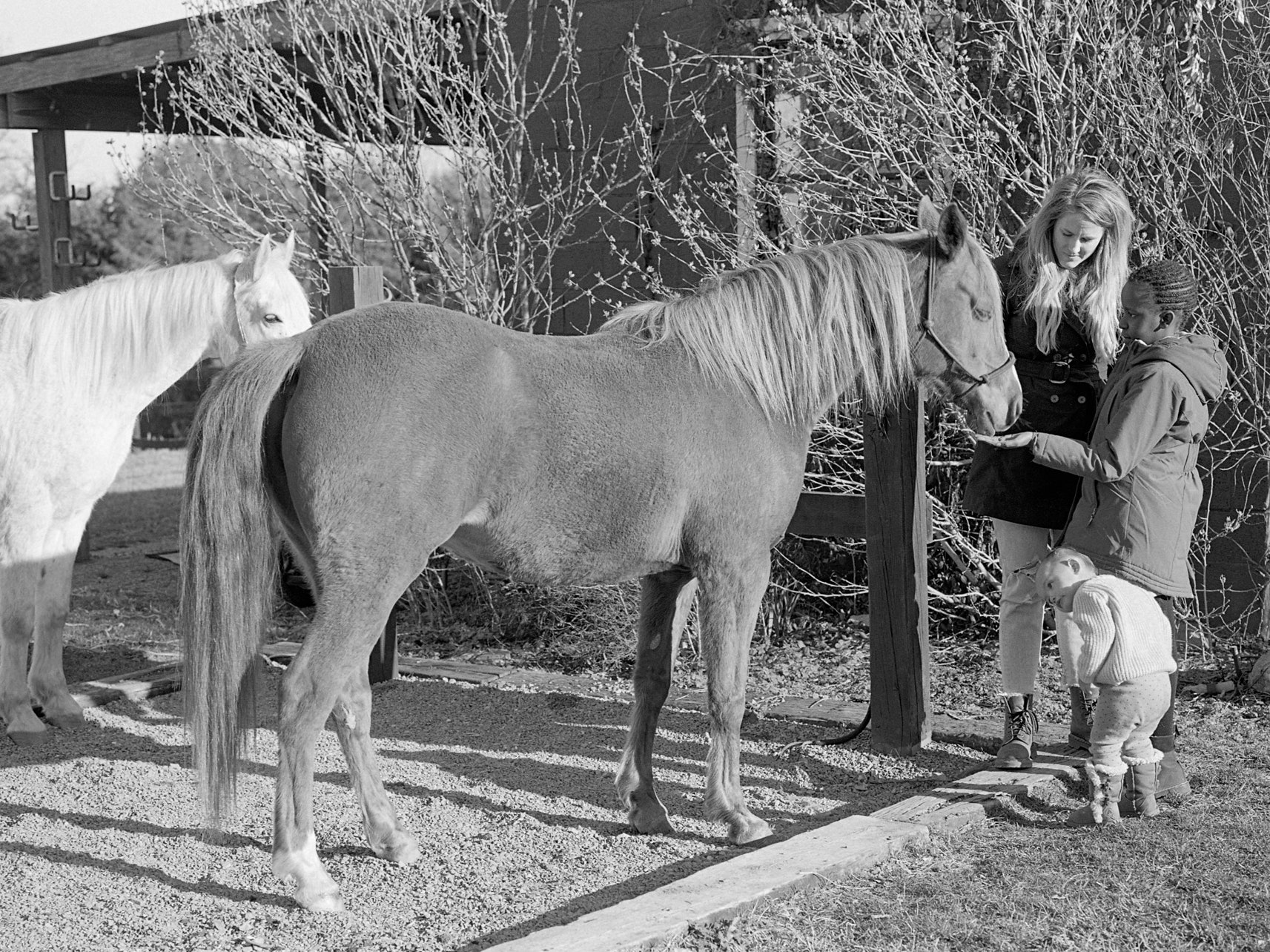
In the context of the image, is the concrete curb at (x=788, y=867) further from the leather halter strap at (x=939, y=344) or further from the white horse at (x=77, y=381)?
the white horse at (x=77, y=381)

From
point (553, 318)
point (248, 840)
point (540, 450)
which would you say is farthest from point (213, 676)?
point (553, 318)

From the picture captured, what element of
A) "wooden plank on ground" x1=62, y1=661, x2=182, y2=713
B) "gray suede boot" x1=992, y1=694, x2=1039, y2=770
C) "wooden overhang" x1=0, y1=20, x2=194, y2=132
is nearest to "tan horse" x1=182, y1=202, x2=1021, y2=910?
"gray suede boot" x1=992, y1=694, x2=1039, y2=770

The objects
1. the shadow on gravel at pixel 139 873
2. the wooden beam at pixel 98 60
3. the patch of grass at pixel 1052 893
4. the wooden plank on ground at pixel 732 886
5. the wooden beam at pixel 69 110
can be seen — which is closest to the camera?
the wooden plank on ground at pixel 732 886

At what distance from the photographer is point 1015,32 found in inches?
225

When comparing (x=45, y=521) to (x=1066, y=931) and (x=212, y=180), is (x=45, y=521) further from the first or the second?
(x=1066, y=931)

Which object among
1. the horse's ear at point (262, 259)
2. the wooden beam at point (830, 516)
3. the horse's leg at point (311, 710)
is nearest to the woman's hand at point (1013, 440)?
the wooden beam at point (830, 516)

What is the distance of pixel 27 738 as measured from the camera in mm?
4746

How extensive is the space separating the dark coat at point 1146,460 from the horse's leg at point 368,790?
2.12m

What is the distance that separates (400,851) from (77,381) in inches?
99.2

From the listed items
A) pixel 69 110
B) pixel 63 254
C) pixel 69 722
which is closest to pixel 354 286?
pixel 69 722

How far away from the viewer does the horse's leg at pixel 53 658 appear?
4.93m

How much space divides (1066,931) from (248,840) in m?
2.35

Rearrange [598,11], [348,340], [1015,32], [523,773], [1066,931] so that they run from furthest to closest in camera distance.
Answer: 1. [598,11]
2. [1015,32]
3. [523,773]
4. [348,340]
5. [1066,931]

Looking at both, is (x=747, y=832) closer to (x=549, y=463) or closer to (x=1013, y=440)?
(x=549, y=463)
